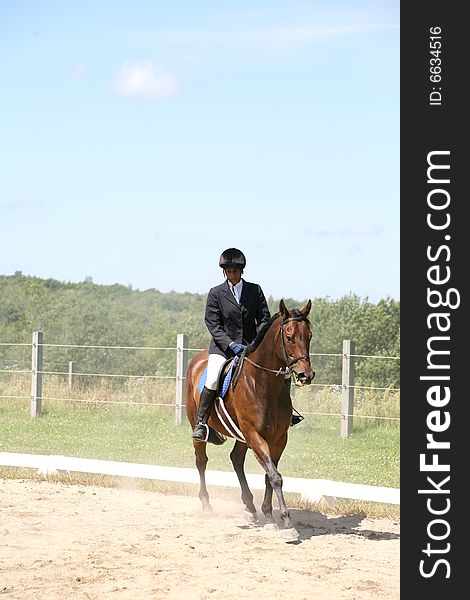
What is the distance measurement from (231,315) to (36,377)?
35.3 feet

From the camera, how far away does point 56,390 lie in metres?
22.3

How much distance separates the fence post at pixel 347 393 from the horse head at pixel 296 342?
832 centimetres

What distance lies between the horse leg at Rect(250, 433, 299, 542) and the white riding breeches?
2.90 feet

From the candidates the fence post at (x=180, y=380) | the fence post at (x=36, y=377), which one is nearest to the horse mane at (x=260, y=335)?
the fence post at (x=180, y=380)

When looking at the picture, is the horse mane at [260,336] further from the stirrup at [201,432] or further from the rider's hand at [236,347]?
the stirrup at [201,432]

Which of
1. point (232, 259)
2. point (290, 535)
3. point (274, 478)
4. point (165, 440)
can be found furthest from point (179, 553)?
point (165, 440)

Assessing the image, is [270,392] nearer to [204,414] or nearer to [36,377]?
[204,414]

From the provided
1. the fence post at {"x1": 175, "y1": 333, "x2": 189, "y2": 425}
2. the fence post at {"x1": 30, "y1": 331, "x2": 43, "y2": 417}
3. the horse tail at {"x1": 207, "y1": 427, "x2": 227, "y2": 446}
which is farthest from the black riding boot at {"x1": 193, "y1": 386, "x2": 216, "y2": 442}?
the fence post at {"x1": 30, "y1": 331, "x2": 43, "y2": 417}

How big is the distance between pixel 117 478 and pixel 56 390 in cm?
960

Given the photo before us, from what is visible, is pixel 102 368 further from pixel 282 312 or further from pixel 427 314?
pixel 427 314

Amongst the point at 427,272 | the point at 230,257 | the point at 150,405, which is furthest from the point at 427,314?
the point at 150,405

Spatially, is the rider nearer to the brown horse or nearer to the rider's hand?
the rider's hand

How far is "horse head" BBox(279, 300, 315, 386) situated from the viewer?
9086 mm

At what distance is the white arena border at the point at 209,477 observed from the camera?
1091 cm
